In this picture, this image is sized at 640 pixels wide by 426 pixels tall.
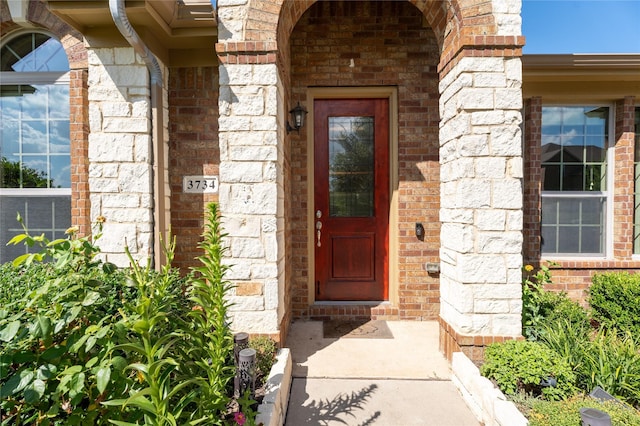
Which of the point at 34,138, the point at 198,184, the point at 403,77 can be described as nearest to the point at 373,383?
the point at 198,184

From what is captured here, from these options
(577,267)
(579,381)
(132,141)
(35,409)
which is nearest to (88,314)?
(35,409)

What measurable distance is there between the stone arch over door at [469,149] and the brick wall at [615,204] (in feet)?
4.91

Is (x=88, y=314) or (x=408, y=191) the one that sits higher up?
(x=408, y=191)

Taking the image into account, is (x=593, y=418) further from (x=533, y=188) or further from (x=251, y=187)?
(x=533, y=188)

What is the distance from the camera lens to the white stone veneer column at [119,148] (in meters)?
2.76

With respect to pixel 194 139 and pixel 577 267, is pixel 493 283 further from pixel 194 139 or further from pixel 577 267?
pixel 194 139

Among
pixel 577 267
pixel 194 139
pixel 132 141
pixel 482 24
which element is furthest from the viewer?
pixel 577 267

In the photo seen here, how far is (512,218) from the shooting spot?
8.21 feet

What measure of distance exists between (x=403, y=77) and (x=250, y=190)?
2383 millimetres

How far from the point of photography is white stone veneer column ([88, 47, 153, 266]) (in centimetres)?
276

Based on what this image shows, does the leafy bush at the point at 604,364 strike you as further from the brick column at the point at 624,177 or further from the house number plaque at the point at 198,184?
the house number plaque at the point at 198,184

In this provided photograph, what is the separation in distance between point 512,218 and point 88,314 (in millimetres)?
2734

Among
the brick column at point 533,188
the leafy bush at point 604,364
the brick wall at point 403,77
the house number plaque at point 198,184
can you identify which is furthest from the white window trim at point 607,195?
the house number plaque at point 198,184

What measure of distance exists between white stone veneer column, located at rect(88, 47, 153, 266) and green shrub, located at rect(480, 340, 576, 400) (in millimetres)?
2869
